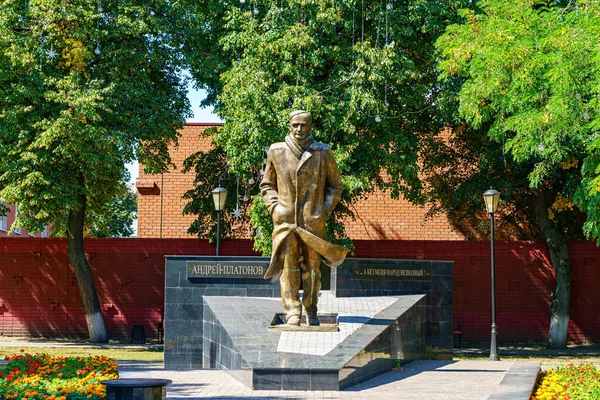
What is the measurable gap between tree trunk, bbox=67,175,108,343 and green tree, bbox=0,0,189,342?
86 centimetres

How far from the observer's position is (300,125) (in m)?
12.2

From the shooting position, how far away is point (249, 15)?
2169 cm

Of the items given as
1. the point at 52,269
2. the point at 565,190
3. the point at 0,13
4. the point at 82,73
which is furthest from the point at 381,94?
the point at 52,269

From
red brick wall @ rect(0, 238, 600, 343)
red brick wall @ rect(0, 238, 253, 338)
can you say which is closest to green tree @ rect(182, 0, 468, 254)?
red brick wall @ rect(0, 238, 600, 343)

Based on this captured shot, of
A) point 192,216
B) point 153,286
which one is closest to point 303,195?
point 153,286

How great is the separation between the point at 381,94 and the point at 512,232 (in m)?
10.1

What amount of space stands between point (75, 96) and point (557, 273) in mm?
13376

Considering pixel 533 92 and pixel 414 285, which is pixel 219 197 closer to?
pixel 414 285

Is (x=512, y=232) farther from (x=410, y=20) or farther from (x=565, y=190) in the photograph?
(x=410, y=20)

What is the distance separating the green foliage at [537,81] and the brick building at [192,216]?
10.0 m

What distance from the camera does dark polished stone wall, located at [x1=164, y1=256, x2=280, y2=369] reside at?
1614cm

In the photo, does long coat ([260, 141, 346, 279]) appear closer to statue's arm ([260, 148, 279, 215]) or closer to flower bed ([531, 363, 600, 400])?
statue's arm ([260, 148, 279, 215])

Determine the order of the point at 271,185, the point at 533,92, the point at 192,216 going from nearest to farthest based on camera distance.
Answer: the point at 271,185 → the point at 533,92 → the point at 192,216

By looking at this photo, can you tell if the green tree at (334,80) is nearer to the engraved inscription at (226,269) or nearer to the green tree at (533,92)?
the green tree at (533,92)
